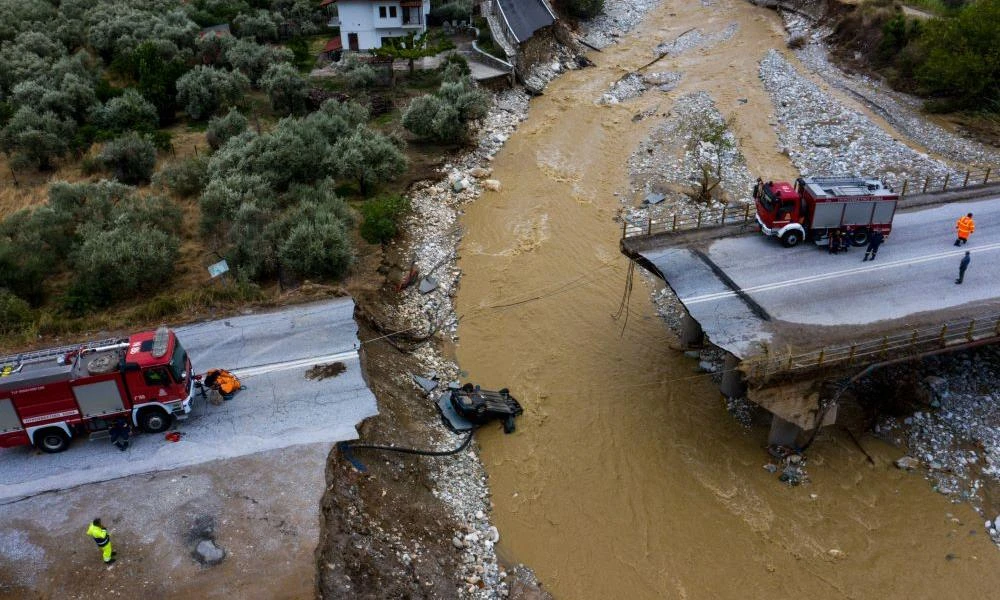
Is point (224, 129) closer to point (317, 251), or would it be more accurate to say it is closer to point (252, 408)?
point (317, 251)

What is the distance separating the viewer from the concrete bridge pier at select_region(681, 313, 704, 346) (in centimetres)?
2354

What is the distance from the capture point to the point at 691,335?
78.0 ft

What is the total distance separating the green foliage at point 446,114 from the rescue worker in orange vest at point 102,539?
92.0 feet

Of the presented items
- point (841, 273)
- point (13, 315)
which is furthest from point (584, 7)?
point (13, 315)

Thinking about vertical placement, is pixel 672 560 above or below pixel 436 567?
below

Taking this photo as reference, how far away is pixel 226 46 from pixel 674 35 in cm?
3570

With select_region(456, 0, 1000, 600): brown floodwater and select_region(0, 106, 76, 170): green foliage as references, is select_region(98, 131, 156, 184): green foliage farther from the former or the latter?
select_region(456, 0, 1000, 600): brown floodwater

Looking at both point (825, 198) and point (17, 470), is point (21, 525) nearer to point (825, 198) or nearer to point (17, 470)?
point (17, 470)

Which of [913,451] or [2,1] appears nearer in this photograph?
[913,451]

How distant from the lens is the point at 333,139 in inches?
1451

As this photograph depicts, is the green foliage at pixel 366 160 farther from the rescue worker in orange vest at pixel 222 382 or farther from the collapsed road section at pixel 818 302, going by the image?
the rescue worker in orange vest at pixel 222 382

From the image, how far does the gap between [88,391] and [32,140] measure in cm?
2786

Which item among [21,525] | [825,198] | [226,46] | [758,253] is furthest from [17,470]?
[226,46]

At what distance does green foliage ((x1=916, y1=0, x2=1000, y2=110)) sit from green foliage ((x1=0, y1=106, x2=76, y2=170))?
49.1 m
